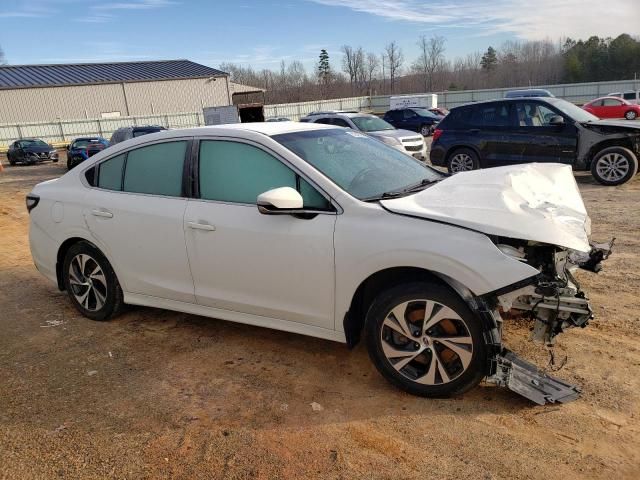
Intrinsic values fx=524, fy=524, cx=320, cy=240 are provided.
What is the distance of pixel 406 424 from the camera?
296cm

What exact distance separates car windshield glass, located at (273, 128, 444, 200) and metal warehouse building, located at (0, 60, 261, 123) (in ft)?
131

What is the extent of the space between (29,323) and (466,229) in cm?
411

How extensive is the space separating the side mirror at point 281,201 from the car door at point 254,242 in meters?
0.13

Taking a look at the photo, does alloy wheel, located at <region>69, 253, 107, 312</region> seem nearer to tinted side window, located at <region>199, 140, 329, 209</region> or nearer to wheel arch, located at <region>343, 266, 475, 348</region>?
tinted side window, located at <region>199, 140, 329, 209</region>

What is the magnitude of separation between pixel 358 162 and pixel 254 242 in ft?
3.19

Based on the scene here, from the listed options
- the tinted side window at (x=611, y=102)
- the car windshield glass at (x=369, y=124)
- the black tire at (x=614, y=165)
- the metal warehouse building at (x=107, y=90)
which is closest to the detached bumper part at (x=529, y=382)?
the black tire at (x=614, y=165)

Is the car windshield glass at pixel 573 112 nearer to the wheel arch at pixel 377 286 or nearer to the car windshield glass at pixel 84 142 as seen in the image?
the wheel arch at pixel 377 286

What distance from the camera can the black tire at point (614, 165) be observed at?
32.6 feet

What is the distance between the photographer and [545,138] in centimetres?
1020

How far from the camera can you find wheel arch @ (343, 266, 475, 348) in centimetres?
301

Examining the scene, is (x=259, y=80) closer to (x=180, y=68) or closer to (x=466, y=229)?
(x=180, y=68)

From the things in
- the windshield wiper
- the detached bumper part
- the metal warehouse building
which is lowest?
the detached bumper part

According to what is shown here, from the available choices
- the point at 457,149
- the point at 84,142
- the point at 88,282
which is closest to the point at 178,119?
the point at 84,142

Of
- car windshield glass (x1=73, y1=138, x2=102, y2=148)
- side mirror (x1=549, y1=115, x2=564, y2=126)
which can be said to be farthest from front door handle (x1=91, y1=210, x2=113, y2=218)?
car windshield glass (x1=73, y1=138, x2=102, y2=148)
